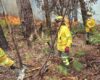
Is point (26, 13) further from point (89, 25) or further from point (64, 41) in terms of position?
point (64, 41)

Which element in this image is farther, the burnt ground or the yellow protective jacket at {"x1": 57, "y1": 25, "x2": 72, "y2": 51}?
the yellow protective jacket at {"x1": 57, "y1": 25, "x2": 72, "y2": 51}

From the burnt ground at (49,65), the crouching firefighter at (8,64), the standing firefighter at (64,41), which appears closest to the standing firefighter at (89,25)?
the burnt ground at (49,65)

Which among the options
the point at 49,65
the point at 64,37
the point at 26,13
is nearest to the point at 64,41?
the point at 64,37

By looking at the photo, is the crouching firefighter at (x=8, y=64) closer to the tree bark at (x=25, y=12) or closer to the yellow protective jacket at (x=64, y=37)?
the yellow protective jacket at (x=64, y=37)

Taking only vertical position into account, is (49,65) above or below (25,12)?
below

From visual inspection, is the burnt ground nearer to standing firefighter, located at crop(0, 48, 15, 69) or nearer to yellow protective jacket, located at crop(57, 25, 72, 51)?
standing firefighter, located at crop(0, 48, 15, 69)

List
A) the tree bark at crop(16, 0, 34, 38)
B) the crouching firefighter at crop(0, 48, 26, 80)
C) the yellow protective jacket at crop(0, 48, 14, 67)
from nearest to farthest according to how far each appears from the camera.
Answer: the crouching firefighter at crop(0, 48, 26, 80), the yellow protective jacket at crop(0, 48, 14, 67), the tree bark at crop(16, 0, 34, 38)

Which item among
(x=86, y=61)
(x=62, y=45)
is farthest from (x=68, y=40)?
(x=86, y=61)

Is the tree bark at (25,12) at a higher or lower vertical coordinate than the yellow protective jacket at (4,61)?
higher

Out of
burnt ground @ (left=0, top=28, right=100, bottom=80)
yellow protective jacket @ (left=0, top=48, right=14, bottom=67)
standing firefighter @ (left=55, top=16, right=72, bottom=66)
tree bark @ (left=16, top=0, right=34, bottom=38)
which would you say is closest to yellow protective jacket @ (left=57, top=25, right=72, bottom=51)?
standing firefighter @ (left=55, top=16, right=72, bottom=66)

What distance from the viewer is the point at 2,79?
1097 cm

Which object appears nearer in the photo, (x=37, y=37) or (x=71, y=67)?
(x=71, y=67)

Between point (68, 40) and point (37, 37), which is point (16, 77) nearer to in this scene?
point (68, 40)

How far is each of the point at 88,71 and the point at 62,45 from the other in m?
1.24
